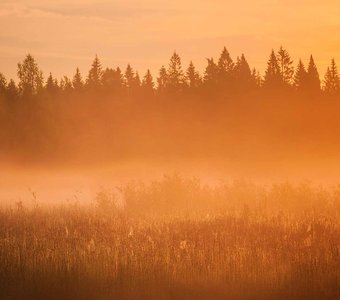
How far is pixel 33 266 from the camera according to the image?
941cm

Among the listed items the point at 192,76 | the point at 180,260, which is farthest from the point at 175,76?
the point at 180,260

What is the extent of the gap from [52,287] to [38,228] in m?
6.89

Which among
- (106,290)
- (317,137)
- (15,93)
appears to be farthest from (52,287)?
(15,93)

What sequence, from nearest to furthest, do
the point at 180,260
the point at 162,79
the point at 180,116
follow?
1. the point at 180,260
2. the point at 180,116
3. the point at 162,79

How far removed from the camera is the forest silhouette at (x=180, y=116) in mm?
61750

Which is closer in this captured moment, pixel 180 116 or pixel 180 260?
pixel 180 260

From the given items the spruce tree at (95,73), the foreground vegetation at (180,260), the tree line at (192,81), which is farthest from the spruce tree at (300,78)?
the foreground vegetation at (180,260)

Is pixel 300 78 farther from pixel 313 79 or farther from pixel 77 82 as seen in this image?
pixel 77 82

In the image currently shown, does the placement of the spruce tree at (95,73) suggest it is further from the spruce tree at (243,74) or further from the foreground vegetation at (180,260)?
the foreground vegetation at (180,260)

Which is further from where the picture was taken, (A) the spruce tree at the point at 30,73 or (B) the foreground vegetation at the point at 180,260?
(A) the spruce tree at the point at 30,73

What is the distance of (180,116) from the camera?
67.9m

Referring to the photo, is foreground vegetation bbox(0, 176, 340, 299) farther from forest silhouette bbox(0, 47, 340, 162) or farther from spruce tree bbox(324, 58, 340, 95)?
spruce tree bbox(324, 58, 340, 95)

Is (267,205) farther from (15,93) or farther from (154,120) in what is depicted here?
(15,93)

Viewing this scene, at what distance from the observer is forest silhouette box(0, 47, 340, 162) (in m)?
61.8
